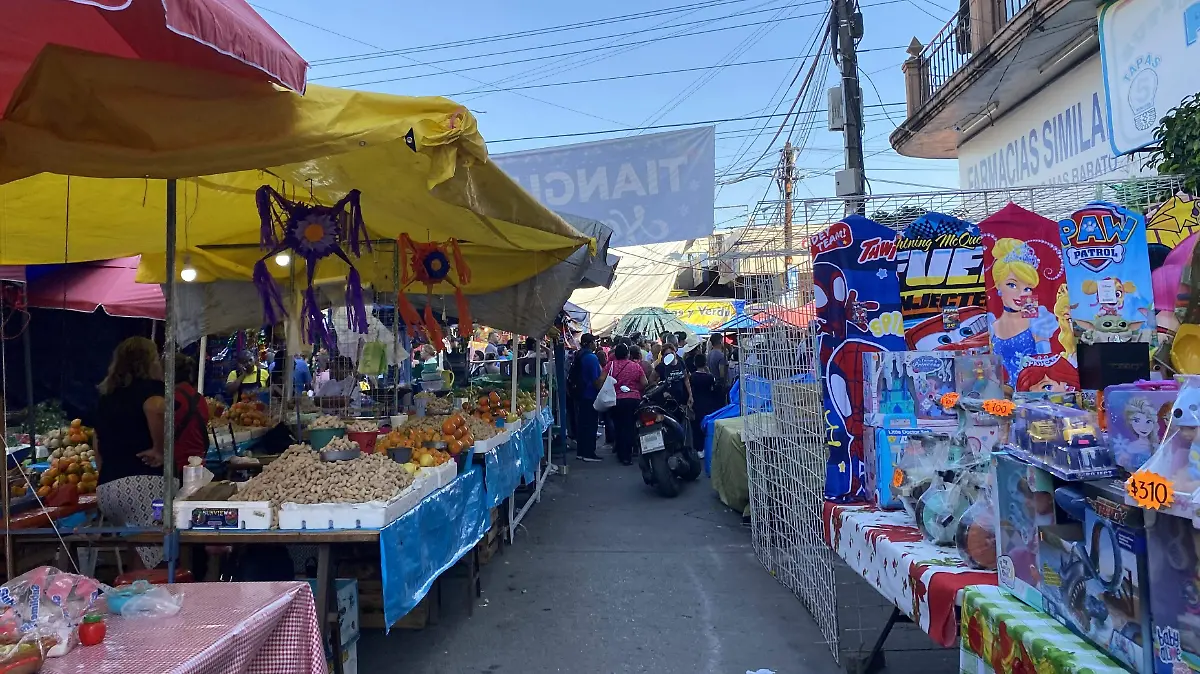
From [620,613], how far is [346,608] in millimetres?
1910

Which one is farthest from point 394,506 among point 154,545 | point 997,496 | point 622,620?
point 997,496

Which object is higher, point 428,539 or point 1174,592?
point 1174,592

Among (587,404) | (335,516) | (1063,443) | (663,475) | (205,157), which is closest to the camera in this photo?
→ (1063,443)

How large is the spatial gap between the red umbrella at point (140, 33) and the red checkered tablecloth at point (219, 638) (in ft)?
5.16

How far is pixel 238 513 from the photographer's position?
3574 mm

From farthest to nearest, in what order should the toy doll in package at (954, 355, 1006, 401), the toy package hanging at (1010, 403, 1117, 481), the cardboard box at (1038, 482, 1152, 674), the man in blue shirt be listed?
1. the man in blue shirt
2. the toy doll in package at (954, 355, 1006, 401)
3. the toy package hanging at (1010, 403, 1117, 481)
4. the cardboard box at (1038, 482, 1152, 674)

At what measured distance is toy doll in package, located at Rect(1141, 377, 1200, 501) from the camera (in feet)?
4.99

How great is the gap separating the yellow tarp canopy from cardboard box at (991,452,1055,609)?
2.40m

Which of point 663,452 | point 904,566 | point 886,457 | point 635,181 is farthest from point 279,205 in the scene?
point 663,452

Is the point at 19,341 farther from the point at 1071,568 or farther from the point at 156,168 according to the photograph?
the point at 1071,568

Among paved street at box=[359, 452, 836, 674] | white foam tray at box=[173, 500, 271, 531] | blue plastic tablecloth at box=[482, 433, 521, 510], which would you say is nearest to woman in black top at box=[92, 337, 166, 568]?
white foam tray at box=[173, 500, 271, 531]

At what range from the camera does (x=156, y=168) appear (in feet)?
9.54

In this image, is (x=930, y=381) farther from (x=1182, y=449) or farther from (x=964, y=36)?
(x=964, y=36)

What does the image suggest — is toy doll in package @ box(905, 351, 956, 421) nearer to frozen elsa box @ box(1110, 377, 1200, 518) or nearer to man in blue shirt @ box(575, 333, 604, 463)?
frozen elsa box @ box(1110, 377, 1200, 518)
